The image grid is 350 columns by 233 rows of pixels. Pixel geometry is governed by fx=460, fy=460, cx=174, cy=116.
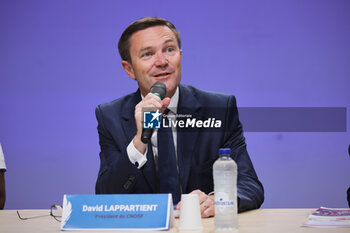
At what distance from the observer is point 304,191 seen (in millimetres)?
3291

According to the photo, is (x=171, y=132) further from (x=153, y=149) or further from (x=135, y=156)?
(x=135, y=156)

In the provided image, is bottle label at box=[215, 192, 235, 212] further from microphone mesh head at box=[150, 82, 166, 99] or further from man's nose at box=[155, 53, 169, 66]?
man's nose at box=[155, 53, 169, 66]

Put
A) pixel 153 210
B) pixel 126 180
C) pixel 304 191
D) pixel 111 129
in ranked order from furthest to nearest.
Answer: pixel 304 191, pixel 111 129, pixel 126 180, pixel 153 210

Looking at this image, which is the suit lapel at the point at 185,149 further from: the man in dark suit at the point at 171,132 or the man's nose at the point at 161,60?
the man's nose at the point at 161,60

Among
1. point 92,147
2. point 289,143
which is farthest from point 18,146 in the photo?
point 289,143

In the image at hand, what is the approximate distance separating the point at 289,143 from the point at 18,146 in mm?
1993

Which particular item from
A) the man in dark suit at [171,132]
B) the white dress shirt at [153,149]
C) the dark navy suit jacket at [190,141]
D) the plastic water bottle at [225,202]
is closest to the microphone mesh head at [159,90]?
the man in dark suit at [171,132]

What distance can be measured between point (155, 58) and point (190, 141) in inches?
19.7

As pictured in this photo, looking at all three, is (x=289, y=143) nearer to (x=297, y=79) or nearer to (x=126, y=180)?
(x=297, y=79)

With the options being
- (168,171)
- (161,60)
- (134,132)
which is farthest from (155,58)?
(168,171)

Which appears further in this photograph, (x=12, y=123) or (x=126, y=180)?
(x=12, y=123)

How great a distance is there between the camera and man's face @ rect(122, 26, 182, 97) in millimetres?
2516

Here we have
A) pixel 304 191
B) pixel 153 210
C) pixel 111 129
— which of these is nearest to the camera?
pixel 153 210

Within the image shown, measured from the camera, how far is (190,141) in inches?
95.0
